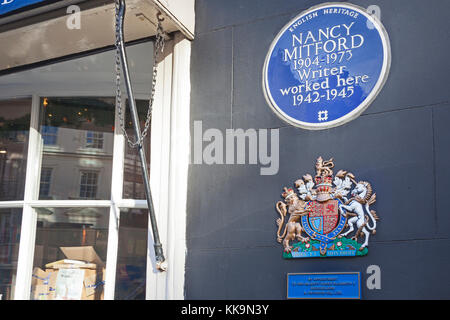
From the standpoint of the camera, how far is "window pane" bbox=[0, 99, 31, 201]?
5777mm

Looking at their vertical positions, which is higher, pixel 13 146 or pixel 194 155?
pixel 13 146

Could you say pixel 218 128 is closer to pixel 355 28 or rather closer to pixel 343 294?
pixel 355 28

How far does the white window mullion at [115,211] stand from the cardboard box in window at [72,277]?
12cm

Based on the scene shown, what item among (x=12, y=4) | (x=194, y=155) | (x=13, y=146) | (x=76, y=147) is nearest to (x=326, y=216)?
(x=194, y=155)

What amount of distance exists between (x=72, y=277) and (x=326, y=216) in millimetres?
2547

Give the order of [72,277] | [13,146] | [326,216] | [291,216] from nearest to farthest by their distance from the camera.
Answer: [326,216] → [291,216] → [72,277] → [13,146]

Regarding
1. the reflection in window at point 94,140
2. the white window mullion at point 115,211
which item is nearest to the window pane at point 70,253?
the white window mullion at point 115,211

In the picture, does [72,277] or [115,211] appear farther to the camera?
[72,277]

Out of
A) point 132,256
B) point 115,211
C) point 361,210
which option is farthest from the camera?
point 115,211

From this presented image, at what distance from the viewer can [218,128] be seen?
4.64 metres

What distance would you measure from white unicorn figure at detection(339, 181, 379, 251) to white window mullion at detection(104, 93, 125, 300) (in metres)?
2.15

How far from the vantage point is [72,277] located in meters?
5.30

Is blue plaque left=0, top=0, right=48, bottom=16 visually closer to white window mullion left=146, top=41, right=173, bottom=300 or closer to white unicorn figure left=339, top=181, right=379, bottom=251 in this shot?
white window mullion left=146, top=41, right=173, bottom=300

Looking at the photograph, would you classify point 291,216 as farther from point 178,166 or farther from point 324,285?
point 178,166
